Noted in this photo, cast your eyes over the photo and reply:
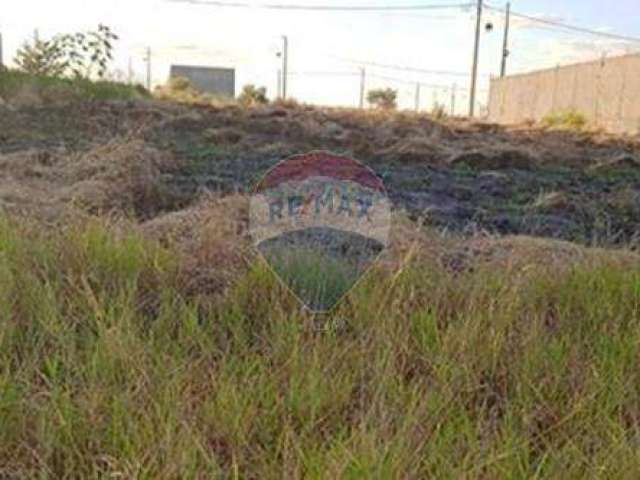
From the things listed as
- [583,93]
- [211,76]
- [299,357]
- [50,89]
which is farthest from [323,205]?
[211,76]

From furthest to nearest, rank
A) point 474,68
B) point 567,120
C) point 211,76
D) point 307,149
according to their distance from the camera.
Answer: point 211,76
point 474,68
point 567,120
point 307,149

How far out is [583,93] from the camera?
2666 cm

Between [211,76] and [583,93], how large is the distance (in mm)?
27345

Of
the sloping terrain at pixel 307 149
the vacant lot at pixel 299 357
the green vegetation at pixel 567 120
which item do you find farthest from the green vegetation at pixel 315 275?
the green vegetation at pixel 567 120

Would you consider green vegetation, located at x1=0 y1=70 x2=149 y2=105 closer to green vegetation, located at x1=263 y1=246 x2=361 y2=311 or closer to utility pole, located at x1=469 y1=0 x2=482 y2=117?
green vegetation, located at x1=263 y1=246 x2=361 y2=311

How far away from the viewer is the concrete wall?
893 inches

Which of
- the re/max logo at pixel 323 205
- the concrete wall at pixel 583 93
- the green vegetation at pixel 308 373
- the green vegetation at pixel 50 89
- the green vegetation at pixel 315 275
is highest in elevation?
the concrete wall at pixel 583 93

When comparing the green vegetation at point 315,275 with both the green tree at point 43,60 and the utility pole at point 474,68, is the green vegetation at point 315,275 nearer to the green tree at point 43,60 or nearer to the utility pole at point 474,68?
the green tree at point 43,60

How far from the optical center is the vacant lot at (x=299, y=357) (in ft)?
6.62

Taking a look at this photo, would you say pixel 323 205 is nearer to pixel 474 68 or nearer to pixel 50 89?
pixel 50 89

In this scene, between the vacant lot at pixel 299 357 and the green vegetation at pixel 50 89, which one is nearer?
Answer: the vacant lot at pixel 299 357

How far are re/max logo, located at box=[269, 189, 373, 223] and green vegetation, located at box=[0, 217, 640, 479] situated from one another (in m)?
1.05

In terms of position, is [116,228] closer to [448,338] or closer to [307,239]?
[307,239]

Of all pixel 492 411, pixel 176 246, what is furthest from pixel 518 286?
pixel 176 246
